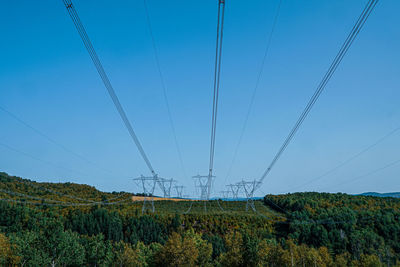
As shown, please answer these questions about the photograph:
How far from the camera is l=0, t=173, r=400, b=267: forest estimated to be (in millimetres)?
52594

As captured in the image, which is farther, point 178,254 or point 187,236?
point 187,236

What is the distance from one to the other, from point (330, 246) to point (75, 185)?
12433cm

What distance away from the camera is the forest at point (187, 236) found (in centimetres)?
5259

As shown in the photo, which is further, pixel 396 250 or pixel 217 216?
pixel 217 216

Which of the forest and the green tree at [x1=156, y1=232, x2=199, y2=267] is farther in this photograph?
the forest

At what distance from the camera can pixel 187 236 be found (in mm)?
69438

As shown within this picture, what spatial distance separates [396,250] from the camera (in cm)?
9500

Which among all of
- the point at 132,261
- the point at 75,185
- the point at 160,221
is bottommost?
the point at 132,261

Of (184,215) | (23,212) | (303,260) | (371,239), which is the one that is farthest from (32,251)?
(371,239)

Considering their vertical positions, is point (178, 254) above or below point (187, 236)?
below

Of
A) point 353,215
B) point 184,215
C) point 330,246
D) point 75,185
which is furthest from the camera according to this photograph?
point 75,185

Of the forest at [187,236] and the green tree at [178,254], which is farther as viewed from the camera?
the forest at [187,236]

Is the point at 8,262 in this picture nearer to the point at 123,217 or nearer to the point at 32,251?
the point at 32,251

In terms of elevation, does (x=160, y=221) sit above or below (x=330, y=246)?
above
